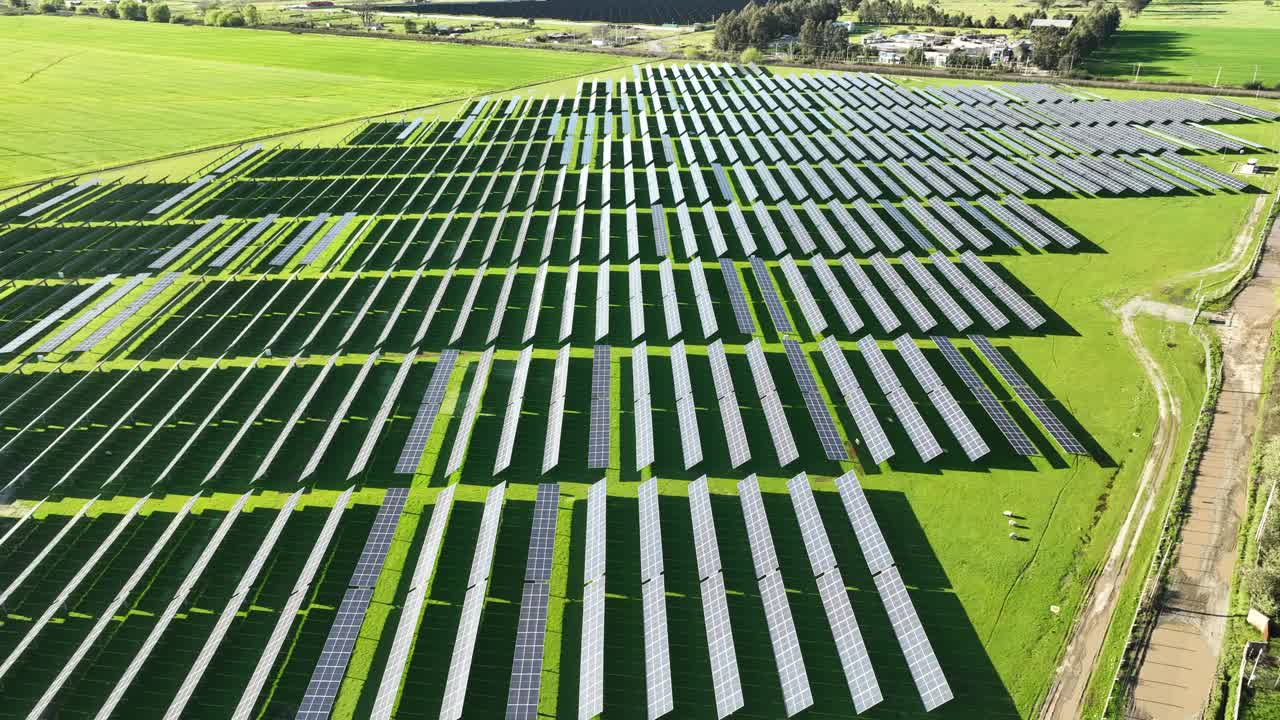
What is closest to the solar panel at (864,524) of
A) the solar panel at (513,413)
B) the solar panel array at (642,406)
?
the solar panel array at (642,406)

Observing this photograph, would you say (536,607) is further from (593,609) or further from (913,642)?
(913,642)

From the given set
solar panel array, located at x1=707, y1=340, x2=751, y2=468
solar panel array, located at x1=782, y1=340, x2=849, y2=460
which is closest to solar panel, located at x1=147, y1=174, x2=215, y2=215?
solar panel array, located at x1=707, y1=340, x2=751, y2=468

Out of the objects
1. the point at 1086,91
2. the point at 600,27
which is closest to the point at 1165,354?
the point at 1086,91

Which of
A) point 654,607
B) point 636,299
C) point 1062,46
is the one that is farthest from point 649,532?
point 1062,46

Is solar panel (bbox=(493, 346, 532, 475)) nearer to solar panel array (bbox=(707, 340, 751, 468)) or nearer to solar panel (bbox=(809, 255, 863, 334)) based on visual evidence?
solar panel array (bbox=(707, 340, 751, 468))

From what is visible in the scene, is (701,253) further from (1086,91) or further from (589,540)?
(1086,91)

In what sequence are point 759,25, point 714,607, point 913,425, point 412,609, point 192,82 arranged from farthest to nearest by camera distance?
point 759,25 → point 192,82 → point 913,425 → point 714,607 → point 412,609
